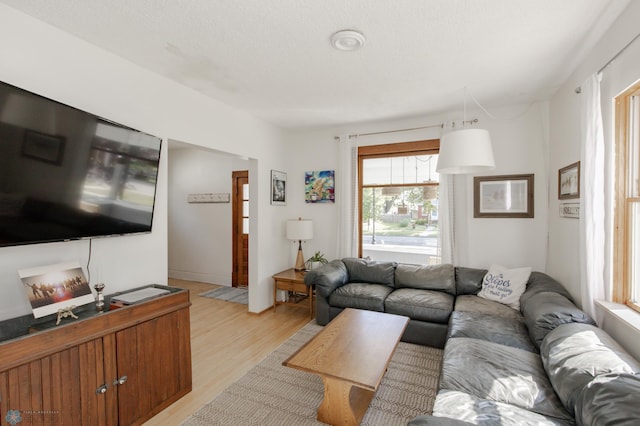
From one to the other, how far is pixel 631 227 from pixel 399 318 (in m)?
1.80

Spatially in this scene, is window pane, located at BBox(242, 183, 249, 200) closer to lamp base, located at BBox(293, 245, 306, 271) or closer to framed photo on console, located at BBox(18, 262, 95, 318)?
lamp base, located at BBox(293, 245, 306, 271)

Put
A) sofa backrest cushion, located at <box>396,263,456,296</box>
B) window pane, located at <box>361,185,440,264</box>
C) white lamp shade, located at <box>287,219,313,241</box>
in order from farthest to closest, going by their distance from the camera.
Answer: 1. white lamp shade, located at <box>287,219,313,241</box>
2. window pane, located at <box>361,185,440,264</box>
3. sofa backrest cushion, located at <box>396,263,456,296</box>

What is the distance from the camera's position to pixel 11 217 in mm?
1581

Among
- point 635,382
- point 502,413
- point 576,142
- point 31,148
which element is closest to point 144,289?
point 31,148

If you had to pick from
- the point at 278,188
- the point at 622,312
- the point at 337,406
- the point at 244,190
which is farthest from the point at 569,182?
the point at 244,190

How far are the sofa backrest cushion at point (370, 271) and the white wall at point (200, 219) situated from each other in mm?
2631

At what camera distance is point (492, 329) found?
95.1 inches

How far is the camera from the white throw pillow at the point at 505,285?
3.01 meters

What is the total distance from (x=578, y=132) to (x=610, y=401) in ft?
7.34

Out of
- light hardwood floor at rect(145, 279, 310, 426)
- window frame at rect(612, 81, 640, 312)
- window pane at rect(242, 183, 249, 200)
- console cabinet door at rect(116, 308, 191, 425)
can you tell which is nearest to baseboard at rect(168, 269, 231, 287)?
light hardwood floor at rect(145, 279, 310, 426)

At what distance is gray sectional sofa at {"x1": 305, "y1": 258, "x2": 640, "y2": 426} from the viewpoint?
1346 millimetres

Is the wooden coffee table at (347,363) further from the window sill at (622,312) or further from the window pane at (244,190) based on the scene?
the window pane at (244,190)

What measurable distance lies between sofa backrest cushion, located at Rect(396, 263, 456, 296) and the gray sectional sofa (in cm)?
1

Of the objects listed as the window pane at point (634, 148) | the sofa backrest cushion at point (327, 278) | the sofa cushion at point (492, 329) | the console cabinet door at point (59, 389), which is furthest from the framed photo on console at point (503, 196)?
the console cabinet door at point (59, 389)
